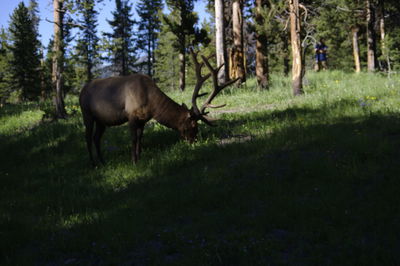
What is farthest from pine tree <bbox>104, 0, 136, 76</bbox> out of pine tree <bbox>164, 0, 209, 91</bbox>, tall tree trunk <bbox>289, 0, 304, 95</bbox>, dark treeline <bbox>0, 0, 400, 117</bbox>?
tall tree trunk <bbox>289, 0, 304, 95</bbox>

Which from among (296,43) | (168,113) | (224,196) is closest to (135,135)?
(168,113)

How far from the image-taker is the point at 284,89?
52.4 ft

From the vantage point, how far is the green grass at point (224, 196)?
4.07m

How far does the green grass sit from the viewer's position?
160 inches

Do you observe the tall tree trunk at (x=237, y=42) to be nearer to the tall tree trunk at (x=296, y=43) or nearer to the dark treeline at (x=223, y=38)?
the dark treeline at (x=223, y=38)

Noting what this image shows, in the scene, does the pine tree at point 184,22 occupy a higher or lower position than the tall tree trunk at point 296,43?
higher

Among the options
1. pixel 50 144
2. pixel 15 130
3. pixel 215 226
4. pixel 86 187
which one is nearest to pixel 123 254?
pixel 215 226

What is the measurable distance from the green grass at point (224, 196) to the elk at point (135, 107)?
0.49 meters

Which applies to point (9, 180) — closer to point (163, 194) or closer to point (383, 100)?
point (163, 194)

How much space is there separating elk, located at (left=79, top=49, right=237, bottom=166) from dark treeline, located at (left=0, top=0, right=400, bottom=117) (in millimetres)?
2508

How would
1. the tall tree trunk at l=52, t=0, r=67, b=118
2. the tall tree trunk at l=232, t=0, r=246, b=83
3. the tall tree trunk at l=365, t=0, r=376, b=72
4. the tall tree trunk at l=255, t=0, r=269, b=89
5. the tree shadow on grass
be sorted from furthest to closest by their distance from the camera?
1. the tall tree trunk at l=365, t=0, r=376, b=72
2. the tall tree trunk at l=232, t=0, r=246, b=83
3. the tall tree trunk at l=255, t=0, r=269, b=89
4. the tall tree trunk at l=52, t=0, r=67, b=118
5. the tree shadow on grass

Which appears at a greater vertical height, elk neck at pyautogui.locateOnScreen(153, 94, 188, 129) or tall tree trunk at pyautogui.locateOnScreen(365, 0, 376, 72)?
tall tree trunk at pyautogui.locateOnScreen(365, 0, 376, 72)

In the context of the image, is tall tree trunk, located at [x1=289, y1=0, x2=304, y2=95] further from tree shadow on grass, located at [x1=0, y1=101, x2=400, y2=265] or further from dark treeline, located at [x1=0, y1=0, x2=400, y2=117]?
tree shadow on grass, located at [x1=0, y1=101, x2=400, y2=265]

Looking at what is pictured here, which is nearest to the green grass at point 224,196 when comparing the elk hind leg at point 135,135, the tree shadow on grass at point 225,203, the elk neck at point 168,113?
the tree shadow on grass at point 225,203
